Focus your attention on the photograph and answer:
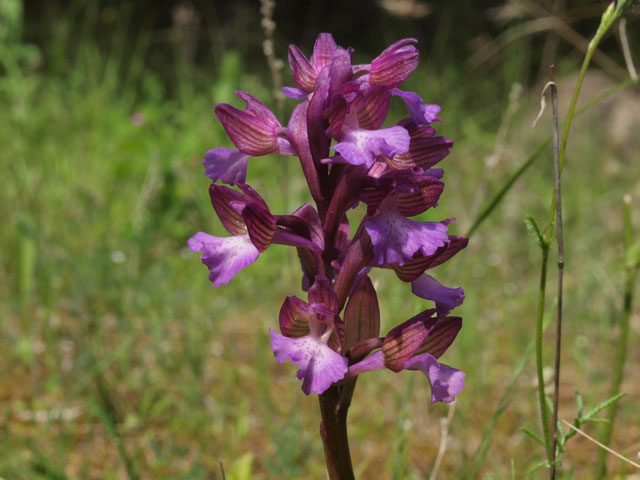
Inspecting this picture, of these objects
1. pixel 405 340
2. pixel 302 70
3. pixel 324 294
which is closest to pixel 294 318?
pixel 324 294

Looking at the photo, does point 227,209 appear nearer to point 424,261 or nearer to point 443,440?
point 424,261

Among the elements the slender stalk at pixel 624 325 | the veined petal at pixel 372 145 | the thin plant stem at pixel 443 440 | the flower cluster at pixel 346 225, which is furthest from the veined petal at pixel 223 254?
the slender stalk at pixel 624 325

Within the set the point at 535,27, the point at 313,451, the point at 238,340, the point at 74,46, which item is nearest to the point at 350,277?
the point at 313,451

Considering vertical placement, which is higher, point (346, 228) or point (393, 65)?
point (393, 65)

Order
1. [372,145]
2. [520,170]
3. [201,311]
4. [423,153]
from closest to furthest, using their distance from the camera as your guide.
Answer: [372,145] < [423,153] < [520,170] < [201,311]

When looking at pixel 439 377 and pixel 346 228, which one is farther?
pixel 346 228

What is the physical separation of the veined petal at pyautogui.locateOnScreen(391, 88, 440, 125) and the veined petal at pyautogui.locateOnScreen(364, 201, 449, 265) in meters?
0.17

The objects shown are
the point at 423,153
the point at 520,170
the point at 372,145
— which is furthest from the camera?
the point at 520,170

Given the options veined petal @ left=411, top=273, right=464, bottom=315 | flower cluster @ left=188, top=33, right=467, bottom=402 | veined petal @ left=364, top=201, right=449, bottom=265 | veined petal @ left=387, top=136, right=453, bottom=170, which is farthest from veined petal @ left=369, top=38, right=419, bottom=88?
veined petal @ left=411, top=273, right=464, bottom=315

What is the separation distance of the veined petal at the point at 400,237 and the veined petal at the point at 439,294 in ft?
0.35

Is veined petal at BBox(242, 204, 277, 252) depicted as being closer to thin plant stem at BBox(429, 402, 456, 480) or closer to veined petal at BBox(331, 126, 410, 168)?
veined petal at BBox(331, 126, 410, 168)

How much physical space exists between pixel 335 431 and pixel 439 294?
0.29 metres

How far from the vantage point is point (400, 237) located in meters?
1.04

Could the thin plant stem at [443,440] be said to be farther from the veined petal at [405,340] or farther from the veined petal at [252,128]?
the veined petal at [252,128]
